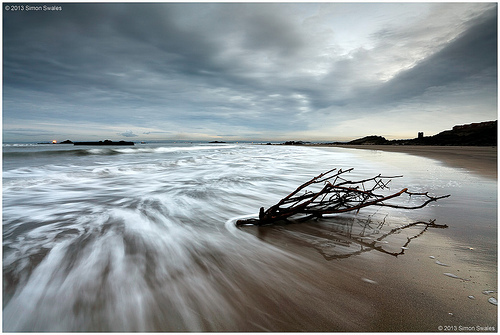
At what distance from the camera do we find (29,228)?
2.72 m

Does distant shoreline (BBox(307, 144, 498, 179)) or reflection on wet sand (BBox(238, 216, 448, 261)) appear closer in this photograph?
reflection on wet sand (BBox(238, 216, 448, 261))

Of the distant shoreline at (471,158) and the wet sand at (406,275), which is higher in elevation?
the distant shoreline at (471,158)

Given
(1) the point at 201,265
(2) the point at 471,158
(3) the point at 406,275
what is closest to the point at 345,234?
(3) the point at 406,275

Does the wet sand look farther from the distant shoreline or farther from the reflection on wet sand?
the distant shoreline

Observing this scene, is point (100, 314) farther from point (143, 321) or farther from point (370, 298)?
point (370, 298)

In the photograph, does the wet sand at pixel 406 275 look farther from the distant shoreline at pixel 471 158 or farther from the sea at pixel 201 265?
the distant shoreline at pixel 471 158

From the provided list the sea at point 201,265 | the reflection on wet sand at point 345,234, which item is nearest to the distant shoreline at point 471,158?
the sea at point 201,265

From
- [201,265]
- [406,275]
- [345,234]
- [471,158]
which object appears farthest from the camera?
[471,158]

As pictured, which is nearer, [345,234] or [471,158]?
[345,234]

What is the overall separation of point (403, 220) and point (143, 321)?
9.74 feet

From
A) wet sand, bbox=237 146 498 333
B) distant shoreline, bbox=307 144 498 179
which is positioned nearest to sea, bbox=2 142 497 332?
wet sand, bbox=237 146 498 333

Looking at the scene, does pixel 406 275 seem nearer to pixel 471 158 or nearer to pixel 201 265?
pixel 201 265

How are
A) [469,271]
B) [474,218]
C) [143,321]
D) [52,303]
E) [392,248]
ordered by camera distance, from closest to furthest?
[143,321] → [52,303] → [469,271] → [392,248] → [474,218]

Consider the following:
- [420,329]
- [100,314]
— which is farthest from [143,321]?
[420,329]
